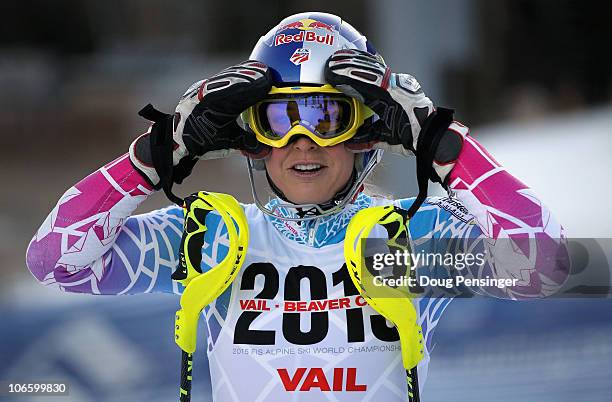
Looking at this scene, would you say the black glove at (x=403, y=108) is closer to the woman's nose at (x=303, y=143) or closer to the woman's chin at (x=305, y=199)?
the woman's nose at (x=303, y=143)

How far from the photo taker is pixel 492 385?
3650 millimetres

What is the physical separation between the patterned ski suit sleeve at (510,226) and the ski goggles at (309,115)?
26 centimetres

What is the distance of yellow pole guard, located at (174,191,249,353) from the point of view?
2426 millimetres

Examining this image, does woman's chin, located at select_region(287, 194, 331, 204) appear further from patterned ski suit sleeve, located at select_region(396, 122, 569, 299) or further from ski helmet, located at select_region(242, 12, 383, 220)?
patterned ski suit sleeve, located at select_region(396, 122, 569, 299)

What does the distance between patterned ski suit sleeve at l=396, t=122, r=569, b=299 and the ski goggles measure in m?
0.26

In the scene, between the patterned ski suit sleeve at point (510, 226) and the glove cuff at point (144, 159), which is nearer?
the patterned ski suit sleeve at point (510, 226)

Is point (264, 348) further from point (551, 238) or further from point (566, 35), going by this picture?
point (566, 35)

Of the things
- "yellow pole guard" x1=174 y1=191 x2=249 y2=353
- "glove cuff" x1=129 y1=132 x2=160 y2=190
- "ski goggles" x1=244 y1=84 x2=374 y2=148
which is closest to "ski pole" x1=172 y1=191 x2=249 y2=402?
"yellow pole guard" x1=174 y1=191 x2=249 y2=353

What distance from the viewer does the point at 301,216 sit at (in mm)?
2549

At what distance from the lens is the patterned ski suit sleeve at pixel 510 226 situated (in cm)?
230

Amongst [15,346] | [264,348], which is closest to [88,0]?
[15,346]

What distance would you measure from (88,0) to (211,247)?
28.0ft

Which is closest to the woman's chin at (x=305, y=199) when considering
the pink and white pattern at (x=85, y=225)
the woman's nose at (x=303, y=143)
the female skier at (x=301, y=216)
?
the female skier at (x=301, y=216)

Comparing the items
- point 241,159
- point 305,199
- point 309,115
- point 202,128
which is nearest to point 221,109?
point 202,128
